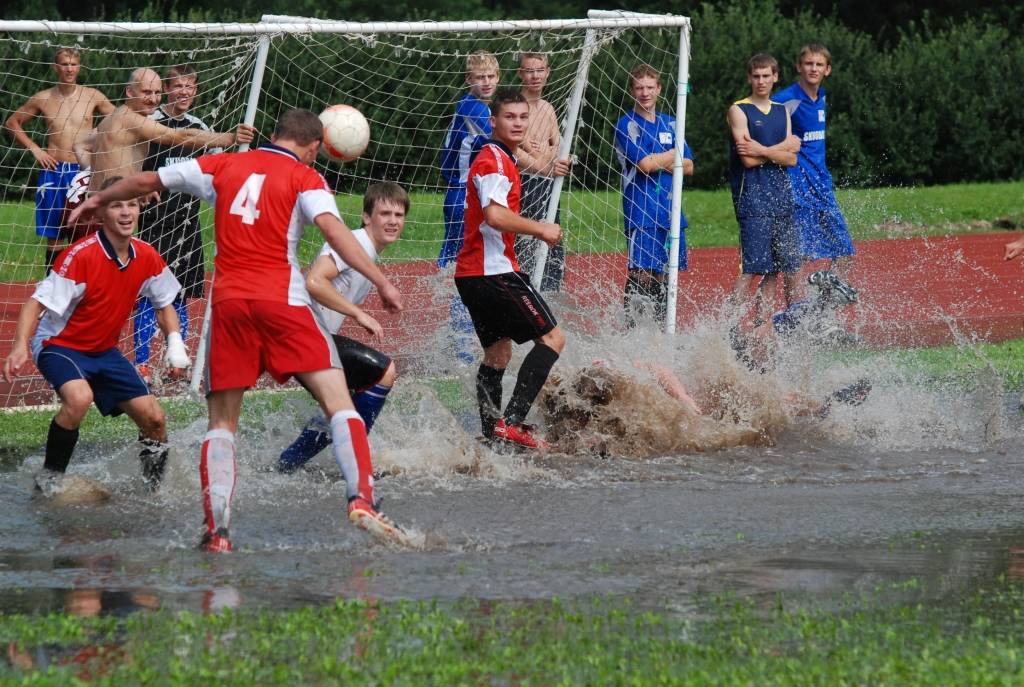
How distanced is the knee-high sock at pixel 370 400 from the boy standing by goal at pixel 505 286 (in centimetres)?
125

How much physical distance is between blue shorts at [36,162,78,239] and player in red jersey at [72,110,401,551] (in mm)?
4915

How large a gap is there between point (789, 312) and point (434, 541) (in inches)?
213

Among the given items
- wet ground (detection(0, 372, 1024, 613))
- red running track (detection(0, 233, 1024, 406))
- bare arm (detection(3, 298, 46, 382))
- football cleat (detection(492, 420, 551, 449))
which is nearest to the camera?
wet ground (detection(0, 372, 1024, 613))

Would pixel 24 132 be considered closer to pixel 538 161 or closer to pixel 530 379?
pixel 538 161

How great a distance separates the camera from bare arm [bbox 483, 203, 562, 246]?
859cm

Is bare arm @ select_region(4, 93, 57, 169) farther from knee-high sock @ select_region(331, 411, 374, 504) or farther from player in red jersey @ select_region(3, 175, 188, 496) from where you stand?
knee-high sock @ select_region(331, 411, 374, 504)

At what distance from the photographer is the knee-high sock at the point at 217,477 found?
667 centimetres

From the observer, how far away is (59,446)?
7.95 m

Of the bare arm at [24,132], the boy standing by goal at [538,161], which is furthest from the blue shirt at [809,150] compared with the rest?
the bare arm at [24,132]

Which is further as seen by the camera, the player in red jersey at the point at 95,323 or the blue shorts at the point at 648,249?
the blue shorts at the point at 648,249

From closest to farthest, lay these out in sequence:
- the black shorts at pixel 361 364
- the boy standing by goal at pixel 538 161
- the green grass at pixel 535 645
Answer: the green grass at pixel 535 645 → the black shorts at pixel 361 364 → the boy standing by goal at pixel 538 161

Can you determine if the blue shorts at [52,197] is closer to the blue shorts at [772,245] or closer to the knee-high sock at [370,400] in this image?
the knee-high sock at [370,400]

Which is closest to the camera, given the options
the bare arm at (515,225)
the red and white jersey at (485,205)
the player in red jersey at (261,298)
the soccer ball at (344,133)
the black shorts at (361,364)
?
the player in red jersey at (261,298)

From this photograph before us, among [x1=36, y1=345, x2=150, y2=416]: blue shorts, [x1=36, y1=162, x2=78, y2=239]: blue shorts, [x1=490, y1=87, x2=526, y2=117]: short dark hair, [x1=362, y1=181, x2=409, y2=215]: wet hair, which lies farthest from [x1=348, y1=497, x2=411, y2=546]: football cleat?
[x1=36, y1=162, x2=78, y2=239]: blue shorts
